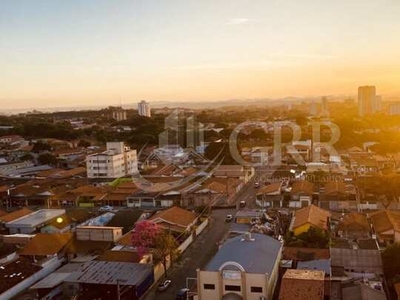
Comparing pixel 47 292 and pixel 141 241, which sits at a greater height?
pixel 141 241

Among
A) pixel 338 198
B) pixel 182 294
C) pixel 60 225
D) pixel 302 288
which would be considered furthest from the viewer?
pixel 338 198

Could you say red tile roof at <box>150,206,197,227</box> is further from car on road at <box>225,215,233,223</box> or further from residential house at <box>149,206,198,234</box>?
car on road at <box>225,215,233,223</box>

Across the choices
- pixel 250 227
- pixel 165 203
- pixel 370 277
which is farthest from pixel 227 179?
pixel 370 277

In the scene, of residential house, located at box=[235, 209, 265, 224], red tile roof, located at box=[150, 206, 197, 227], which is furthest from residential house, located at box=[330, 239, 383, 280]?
red tile roof, located at box=[150, 206, 197, 227]

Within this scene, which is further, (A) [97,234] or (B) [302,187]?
(B) [302,187]

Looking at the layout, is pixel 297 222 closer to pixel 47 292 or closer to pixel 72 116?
pixel 47 292

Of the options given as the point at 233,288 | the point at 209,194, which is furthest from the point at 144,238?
the point at 209,194

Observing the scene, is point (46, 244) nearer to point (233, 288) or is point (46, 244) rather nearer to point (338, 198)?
point (233, 288)
